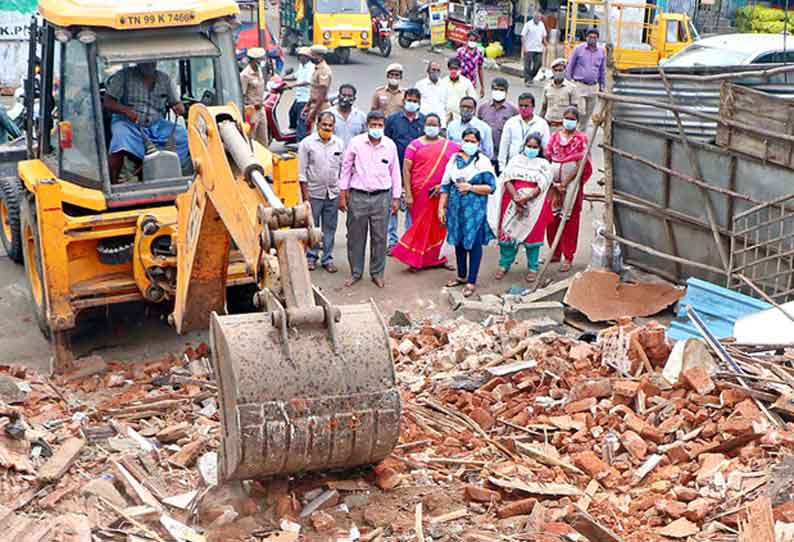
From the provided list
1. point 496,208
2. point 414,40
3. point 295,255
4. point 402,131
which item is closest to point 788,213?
point 496,208

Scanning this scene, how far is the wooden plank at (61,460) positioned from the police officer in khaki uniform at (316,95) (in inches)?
322

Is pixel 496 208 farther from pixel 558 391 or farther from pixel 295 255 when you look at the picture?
pixel 295 255

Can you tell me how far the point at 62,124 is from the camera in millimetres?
8859

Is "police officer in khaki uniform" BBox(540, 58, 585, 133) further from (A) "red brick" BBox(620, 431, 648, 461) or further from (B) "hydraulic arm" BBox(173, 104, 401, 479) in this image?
(B) "hydraulic arm" BBox(173, 104, 401, 479)

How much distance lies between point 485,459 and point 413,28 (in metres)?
26.7

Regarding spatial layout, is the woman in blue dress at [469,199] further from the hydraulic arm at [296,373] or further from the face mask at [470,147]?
the hydraulic arm at [296,373]

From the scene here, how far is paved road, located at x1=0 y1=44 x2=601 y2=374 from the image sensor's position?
993cm

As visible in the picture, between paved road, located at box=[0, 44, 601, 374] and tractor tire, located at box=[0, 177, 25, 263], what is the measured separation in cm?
19

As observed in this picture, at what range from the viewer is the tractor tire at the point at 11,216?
11.8 metres

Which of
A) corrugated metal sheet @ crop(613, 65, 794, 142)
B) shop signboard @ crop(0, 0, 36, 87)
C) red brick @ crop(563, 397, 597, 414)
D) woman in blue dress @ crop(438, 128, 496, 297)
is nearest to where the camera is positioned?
red brick @ crop(563, 397, 597, 414)

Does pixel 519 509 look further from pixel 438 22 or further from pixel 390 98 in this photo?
pixel 438 22

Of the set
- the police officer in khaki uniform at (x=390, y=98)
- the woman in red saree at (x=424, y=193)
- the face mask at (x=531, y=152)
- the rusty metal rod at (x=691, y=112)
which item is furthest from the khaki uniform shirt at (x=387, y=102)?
the rusty metal rod at (x=691, y=112)

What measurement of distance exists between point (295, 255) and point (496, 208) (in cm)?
593

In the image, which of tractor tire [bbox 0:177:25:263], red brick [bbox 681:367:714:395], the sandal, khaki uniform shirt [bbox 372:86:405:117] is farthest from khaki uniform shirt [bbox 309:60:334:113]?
red brick [bbox 681:367:714:395]
